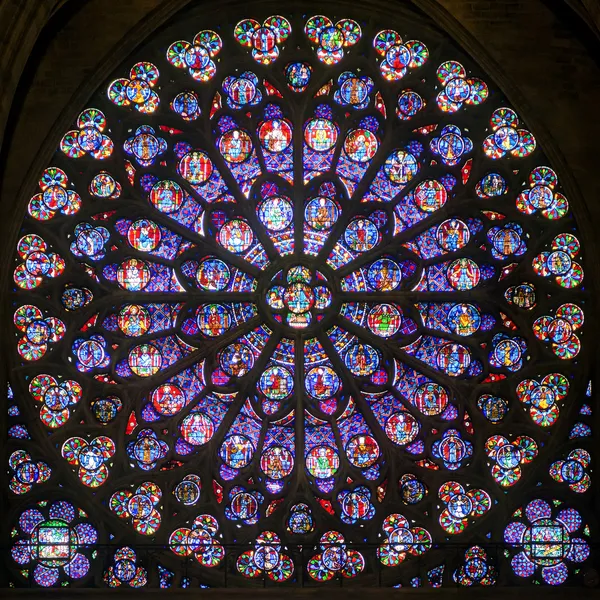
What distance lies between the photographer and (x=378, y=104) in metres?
18.3

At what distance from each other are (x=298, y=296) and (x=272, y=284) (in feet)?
0.88

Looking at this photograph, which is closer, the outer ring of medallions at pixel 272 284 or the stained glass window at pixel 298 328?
the stained glass window at pixel 298 328

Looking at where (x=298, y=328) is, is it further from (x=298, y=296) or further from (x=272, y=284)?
(x=272, y=284)

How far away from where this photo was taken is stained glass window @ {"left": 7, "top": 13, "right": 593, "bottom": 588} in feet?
56.9

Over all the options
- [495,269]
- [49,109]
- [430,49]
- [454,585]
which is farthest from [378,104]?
[454,585]

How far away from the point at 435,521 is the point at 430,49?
176 inches

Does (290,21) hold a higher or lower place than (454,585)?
higher

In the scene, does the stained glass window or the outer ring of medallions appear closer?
the stained glass window

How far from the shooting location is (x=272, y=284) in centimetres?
1795

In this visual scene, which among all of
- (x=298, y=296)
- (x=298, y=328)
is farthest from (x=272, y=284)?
(x=298, y=328)

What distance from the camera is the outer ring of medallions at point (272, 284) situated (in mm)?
17812

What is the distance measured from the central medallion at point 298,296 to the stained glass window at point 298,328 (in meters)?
0.02

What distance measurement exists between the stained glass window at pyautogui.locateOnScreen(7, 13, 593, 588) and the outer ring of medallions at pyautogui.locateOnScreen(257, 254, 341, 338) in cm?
2

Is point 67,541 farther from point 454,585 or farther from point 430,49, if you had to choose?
point 430,49
